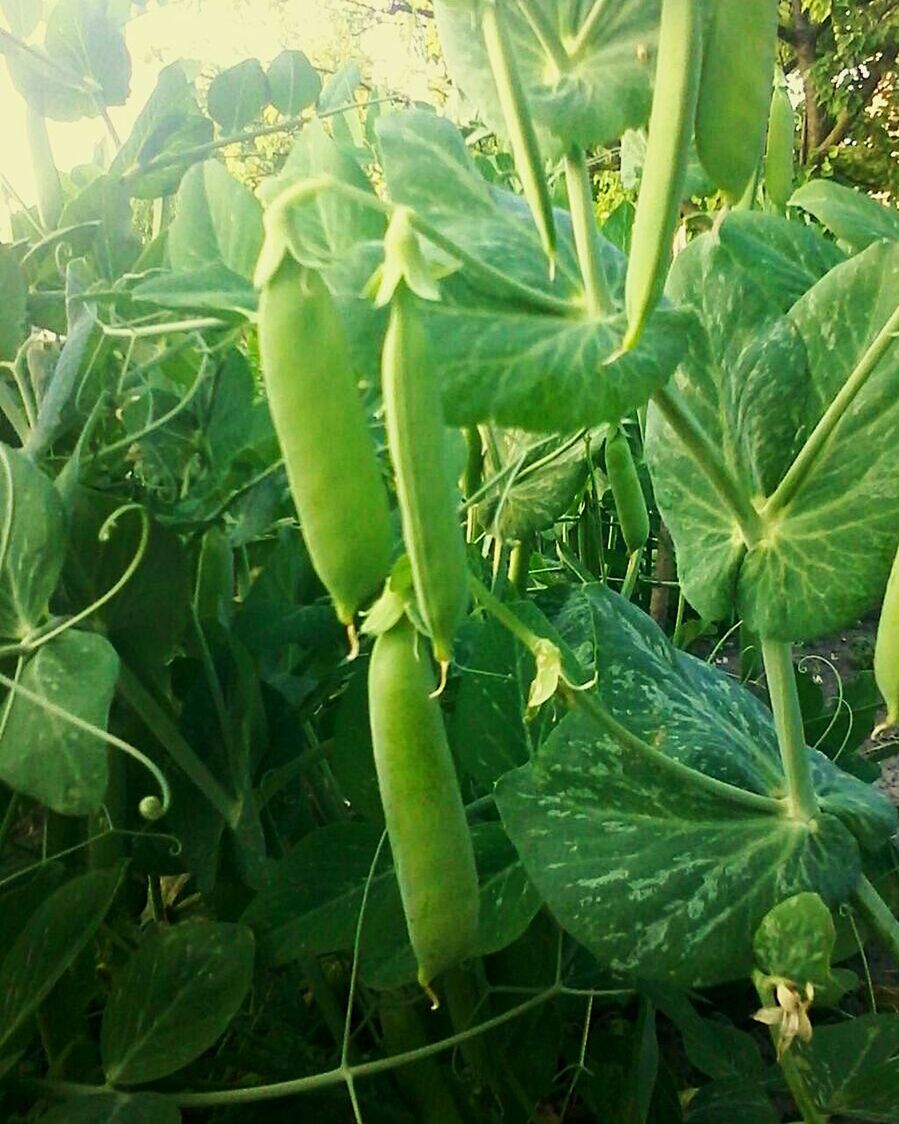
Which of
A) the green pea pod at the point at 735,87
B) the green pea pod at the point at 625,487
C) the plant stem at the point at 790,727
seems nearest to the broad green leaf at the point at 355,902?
the plant stem at the point at 790,727

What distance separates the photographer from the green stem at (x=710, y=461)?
17.0 inches

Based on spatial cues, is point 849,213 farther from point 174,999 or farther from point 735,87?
point 174,999

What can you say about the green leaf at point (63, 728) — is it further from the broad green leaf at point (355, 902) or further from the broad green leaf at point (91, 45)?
A: the broad green leaf at point (91, 45)

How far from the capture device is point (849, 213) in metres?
0.51

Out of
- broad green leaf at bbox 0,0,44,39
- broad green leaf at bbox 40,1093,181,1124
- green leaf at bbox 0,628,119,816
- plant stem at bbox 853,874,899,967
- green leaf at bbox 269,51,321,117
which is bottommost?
plant stem at bbox 853,874,899,967

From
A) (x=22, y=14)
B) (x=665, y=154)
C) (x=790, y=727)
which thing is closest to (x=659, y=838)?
(x=790, y=727)

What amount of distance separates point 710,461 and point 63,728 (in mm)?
300

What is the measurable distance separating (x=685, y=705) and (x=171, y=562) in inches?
11.0

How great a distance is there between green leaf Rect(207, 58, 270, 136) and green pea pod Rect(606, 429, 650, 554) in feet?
1.15

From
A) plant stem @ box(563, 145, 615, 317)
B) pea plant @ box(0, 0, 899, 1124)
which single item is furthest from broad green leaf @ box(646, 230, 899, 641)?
plant stem @ box(563, 145, 615, 317)

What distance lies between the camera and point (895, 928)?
1.63 ft

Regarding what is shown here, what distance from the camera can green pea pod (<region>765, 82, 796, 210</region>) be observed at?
64cm

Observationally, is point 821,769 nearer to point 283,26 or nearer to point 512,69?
point 512,69

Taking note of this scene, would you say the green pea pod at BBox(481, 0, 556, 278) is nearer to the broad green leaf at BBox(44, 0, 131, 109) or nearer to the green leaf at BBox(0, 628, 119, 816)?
the green leaf at BBox(0, 628, 119, 816)
